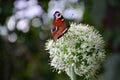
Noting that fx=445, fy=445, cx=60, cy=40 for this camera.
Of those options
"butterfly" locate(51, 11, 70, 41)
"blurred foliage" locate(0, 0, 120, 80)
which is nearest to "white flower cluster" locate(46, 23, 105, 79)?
"butterfly" locate(51, 11, 70, 41)

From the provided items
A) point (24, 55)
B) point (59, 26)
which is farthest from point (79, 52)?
point (24, 55)

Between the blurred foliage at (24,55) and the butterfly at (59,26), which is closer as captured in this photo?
the butterfly at (59,26)

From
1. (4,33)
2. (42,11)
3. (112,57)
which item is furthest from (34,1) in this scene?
(112,57)

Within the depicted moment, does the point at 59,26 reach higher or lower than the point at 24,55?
lower

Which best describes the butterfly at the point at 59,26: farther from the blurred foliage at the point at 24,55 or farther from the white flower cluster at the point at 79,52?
the blurred foliage at the point at 24,55

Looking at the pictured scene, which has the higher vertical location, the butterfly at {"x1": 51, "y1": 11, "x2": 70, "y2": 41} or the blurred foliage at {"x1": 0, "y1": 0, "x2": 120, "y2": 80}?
the blurred foliage at {"x1": 0, "y1": 0, "x2": 120, "y2": 80}

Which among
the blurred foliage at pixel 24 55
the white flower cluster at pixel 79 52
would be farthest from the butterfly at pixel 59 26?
the blurred foliage at pixel 24 55

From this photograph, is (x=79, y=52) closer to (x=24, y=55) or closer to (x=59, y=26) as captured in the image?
(x=59, y=26)

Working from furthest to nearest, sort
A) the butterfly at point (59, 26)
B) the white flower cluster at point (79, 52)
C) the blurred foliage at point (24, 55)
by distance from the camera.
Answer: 1. the blurred foliage at point (24, 55)
2. the white flower cluster at point (79, 52)
3. the butterfly at point (59, 26)

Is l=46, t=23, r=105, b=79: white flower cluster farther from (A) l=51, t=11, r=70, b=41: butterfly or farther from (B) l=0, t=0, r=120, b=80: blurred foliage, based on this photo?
(B) l=0, t=0, r=120, b=80: blurred foliage
